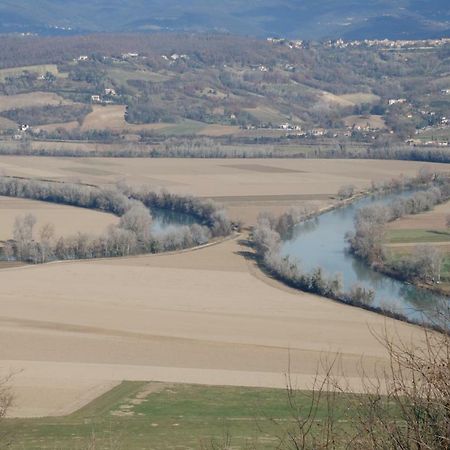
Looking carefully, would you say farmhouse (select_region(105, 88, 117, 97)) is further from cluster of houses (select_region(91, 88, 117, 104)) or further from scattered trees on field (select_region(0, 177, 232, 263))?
scattered trees on field (select_region(0, 177, 232, 263))

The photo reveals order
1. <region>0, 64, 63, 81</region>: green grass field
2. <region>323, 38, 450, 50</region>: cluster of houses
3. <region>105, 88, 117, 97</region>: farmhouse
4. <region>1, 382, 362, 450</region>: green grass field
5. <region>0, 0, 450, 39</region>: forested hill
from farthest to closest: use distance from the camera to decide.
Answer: <region>0, 0, 450, 39</region>: forested hill
<region>323, 38, 450, 50</region>: cluster of houses
<region>0, 64, 63, 81</region>: green grass field
<region>105, 88, 117, 97</region>: farmhouse
<region>1, 382, 362, 450</region>: green grass field

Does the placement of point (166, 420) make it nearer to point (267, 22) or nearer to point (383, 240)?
point (383, 240)

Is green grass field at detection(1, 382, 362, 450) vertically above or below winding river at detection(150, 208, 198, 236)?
below

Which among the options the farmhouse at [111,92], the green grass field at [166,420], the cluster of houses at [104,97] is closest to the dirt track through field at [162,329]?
the green grass field at [166,420]

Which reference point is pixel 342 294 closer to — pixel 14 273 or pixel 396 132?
pixel 14 273

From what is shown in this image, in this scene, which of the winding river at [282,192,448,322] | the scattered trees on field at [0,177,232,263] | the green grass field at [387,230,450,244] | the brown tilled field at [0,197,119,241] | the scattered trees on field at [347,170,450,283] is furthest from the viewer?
the brown tilled field at [0,197,119,241]

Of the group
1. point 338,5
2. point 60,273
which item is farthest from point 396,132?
point 338,5

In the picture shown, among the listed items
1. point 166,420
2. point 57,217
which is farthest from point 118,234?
point 166,420

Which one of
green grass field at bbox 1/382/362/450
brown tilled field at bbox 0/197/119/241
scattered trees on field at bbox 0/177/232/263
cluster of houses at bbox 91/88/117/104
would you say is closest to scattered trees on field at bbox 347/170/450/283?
scattered trees on field at bbox 0/177/232/263
